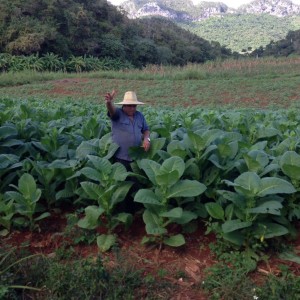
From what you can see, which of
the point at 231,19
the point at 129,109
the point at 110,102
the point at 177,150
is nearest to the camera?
the point at 177,150

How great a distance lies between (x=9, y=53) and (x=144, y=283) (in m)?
37.4

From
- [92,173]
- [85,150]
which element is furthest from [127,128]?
[92,173]

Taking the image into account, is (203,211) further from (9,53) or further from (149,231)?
(9,53)

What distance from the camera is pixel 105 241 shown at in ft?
10.4

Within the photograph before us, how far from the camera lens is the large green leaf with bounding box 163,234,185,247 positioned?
121 inches

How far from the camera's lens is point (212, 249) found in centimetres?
310

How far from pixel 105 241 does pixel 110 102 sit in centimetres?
132

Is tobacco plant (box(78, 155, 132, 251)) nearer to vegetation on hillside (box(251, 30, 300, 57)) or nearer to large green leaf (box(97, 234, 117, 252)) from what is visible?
large green leaf (box(97, 234, 117, 252))

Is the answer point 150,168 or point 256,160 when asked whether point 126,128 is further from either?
point 256,160

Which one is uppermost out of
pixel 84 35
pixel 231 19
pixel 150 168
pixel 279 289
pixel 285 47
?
pixel 231 19

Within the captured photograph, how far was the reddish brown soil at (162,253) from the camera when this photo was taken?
2883mm

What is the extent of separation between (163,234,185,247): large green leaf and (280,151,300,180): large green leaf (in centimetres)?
93

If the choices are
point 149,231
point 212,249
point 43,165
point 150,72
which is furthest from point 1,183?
point 150,72

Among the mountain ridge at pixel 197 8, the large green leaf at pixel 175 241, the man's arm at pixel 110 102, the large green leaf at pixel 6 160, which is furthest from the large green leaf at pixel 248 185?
the mountain ridge at pixel 197 8
